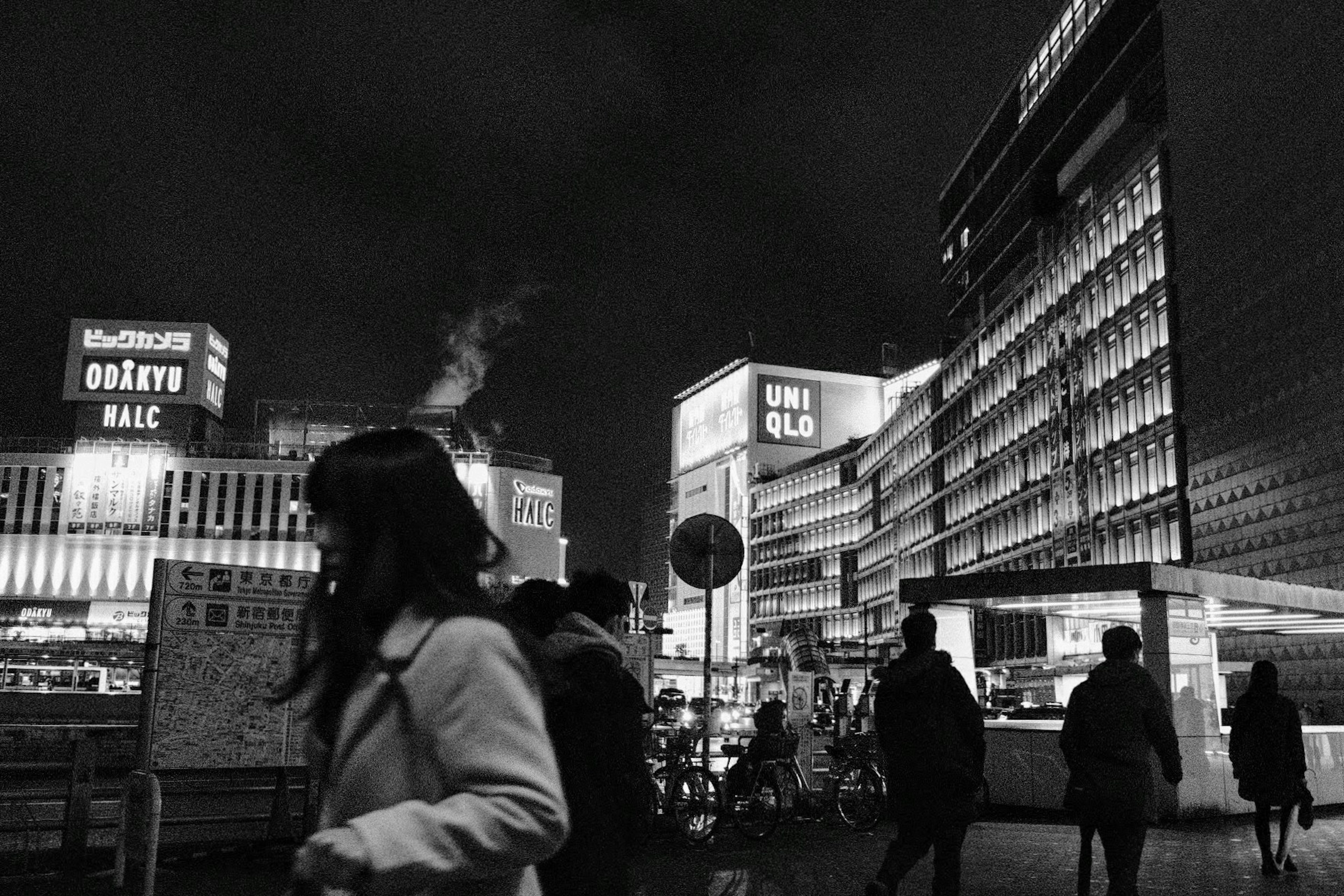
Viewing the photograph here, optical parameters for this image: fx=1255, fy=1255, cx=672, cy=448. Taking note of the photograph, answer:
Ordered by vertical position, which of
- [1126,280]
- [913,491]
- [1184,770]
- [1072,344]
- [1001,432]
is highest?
[1126,280]

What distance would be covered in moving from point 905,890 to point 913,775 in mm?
3467

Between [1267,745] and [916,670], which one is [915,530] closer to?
[1267,745]

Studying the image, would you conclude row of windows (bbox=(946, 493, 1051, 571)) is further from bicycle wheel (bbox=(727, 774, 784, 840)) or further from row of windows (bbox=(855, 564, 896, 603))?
bicycle wheel (bbox=(727, 774, 784, 840))

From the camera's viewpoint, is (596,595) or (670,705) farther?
(670,705)

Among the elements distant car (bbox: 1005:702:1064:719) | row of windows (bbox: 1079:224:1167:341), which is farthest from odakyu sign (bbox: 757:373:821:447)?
distant car (bbox: 1005:702:1064:719)

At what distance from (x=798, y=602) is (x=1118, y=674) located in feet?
340

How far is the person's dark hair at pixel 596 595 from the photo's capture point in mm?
4789

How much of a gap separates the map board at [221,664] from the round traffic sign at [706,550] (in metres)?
3.32

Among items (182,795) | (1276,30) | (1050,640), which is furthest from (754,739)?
(1050,640)

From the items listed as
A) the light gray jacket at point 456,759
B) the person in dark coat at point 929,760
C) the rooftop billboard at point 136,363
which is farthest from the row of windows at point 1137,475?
the rooftop billboard at point 136,363

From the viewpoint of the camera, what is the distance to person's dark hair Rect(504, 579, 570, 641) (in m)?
4.87

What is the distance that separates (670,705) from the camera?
20.2 m

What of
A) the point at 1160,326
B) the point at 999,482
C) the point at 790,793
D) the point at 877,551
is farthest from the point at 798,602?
the point at 790,793

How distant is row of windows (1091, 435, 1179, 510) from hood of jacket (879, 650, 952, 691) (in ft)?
129
